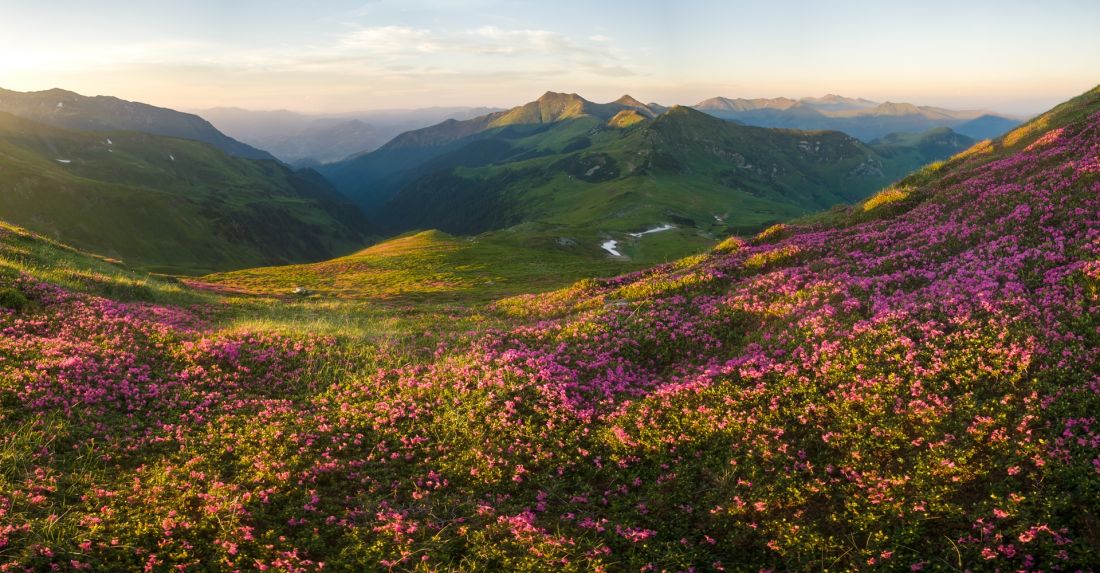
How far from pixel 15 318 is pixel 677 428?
20.8m

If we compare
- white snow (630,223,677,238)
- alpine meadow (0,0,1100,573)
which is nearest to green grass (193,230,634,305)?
alpine meadow (0,0,1100,573)

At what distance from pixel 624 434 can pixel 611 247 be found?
399ft

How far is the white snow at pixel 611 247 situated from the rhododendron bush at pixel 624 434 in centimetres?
10905

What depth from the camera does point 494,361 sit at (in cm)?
1617

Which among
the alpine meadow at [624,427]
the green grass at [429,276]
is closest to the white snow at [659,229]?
the green grass at [429,276]

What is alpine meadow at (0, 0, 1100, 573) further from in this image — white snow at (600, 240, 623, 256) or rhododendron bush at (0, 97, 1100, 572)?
white snow at (600, 240, 623, 256)

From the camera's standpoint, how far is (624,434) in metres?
12.4

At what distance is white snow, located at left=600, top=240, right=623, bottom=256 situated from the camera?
127544 mm

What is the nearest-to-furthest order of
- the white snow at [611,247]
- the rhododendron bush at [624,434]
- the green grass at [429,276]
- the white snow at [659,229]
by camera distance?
the rhododendron bush at [624,434]
the green grass at [429,276]
the white snow at [611,247]
the white snow at [659,229]

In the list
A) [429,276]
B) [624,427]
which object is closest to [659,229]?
[429,276]

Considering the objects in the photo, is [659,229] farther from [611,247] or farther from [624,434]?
[624,434]

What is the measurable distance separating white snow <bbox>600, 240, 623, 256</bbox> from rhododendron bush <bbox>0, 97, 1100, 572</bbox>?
4293 inches

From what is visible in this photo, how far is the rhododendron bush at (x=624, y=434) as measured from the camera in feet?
29.5

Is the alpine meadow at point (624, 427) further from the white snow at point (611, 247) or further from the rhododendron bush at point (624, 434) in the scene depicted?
the white snow at point (611, 247)
